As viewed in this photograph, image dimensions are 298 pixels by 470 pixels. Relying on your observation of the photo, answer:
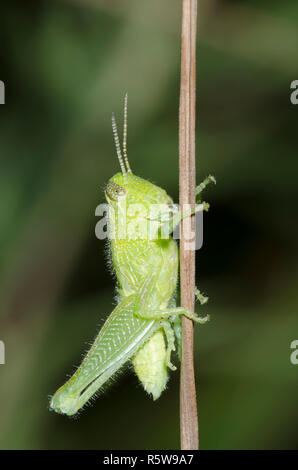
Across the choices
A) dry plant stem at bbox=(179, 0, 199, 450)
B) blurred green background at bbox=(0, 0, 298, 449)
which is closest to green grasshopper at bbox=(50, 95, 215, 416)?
dry plant stem at bbox=(179, 0, 199, 450)

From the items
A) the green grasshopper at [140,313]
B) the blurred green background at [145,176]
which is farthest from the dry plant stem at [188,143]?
the blurred green background at [145,176]

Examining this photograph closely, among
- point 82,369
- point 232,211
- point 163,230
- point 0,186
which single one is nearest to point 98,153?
point 0,186

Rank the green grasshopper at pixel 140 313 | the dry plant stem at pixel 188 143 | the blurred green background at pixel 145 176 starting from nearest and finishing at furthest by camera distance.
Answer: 1. the dry plant stem at pixel 188 143
2. the green grasshopper at pixel 140 313
3. the blurred green background at pixel 145 176

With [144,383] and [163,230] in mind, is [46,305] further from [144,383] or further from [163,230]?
[163,230]

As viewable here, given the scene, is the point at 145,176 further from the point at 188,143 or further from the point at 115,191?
the point at 188,143

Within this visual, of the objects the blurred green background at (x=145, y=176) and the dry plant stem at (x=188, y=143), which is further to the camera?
the blurred green background at (x=145, y=176)

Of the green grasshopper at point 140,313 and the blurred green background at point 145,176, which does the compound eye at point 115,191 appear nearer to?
the green grasshopper at point 140,313
